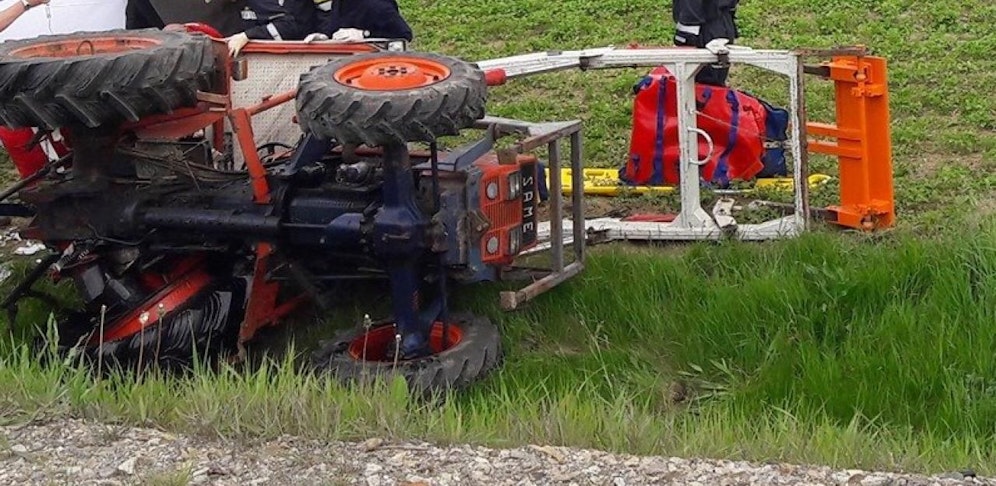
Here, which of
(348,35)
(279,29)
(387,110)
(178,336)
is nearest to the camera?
(387,110)

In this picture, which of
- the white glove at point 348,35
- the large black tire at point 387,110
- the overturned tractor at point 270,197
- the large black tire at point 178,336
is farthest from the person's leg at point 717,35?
the large black tire at point 178,336

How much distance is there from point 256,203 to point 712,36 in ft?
11.6

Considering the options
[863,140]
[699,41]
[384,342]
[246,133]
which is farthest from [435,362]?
[699,41]

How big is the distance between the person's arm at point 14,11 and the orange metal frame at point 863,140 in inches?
161

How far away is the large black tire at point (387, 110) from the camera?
473 centimetres

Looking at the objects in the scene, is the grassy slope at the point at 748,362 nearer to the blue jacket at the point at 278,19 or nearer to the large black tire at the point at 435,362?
the large black tire at the point at 435,362

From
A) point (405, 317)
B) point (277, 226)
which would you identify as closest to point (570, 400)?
point (405, 317)

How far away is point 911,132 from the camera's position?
791 cm

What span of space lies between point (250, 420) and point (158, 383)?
26.4 inches

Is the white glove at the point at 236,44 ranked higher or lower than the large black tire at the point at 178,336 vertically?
higher

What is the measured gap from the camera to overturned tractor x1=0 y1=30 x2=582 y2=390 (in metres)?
5.04

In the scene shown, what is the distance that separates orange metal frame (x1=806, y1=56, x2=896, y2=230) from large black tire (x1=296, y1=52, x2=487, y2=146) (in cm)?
222

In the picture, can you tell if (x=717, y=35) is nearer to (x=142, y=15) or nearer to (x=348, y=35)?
(x=348, y=35)

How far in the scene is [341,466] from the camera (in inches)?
143
